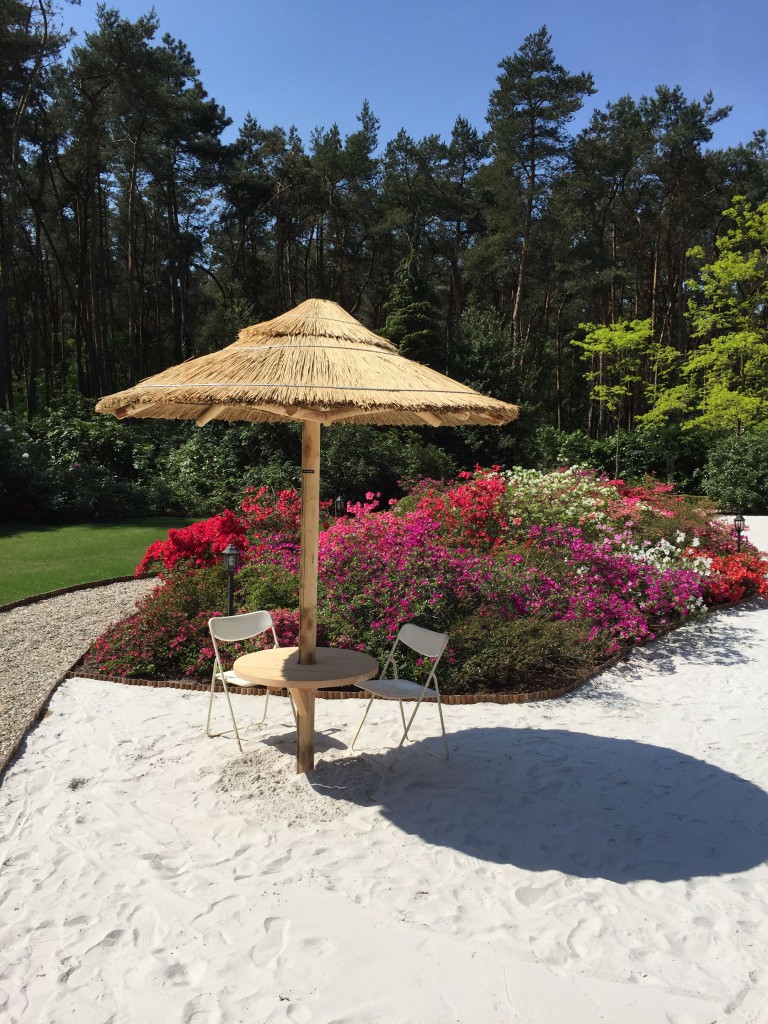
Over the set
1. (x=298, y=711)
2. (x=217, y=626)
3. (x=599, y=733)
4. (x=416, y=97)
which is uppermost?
(x=416, y=97)

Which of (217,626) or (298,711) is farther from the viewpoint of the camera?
(217,626)

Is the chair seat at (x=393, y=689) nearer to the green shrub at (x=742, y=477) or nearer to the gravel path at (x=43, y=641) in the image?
the gravel path at (x=43, y=641)

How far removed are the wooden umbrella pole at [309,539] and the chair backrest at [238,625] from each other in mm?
464

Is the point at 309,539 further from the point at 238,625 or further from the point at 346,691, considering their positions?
the point at 346,691

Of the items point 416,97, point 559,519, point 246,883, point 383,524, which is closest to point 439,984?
point 246,883

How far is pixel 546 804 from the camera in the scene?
4.13m

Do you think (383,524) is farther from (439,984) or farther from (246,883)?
(439,984)

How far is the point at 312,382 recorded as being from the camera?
3.73m

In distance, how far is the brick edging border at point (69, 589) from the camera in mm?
8653

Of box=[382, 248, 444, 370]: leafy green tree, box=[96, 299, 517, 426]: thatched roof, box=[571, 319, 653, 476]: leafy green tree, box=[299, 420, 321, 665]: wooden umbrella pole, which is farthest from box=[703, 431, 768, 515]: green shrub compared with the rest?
box=[299, 420, 321, 665]: wooden umbrella pole

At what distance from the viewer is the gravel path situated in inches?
212

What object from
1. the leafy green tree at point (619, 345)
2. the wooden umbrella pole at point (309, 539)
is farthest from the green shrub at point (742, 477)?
the wooden umbrella pole at point (309, 539)

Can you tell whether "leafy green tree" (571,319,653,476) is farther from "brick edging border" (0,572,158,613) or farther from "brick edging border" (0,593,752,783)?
"brick edging border" (0,593,752,783)

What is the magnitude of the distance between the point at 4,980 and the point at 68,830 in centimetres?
111
